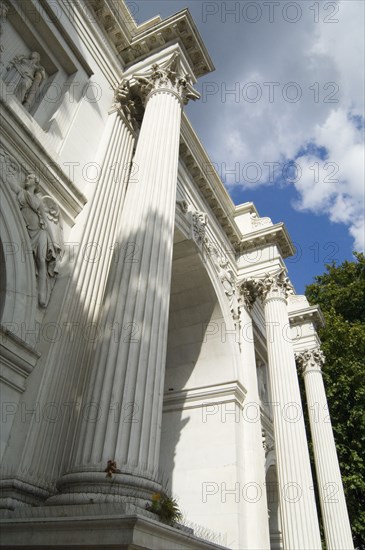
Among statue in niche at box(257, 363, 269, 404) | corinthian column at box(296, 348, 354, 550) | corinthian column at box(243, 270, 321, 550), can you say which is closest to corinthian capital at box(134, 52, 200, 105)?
corinthian column at box(243, 270, 321, 550)

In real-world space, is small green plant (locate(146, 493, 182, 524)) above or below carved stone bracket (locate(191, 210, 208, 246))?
below

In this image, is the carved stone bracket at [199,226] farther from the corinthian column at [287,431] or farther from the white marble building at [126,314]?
the corinthian column at [287,431]

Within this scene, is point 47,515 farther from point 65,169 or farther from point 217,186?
point 217,186

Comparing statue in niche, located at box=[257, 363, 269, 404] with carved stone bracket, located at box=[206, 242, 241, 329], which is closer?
carved stone bracket, located at box=[206, 242, 241, 329]

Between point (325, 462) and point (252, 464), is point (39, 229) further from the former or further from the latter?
point (325, 462)

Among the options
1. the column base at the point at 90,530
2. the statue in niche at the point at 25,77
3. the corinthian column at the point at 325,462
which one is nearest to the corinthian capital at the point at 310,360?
the corinthian column at the point at 325,462

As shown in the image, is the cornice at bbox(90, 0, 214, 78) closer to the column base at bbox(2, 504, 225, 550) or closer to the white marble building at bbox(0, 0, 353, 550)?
the white marble building at bbox(0, 0, 353, 550)

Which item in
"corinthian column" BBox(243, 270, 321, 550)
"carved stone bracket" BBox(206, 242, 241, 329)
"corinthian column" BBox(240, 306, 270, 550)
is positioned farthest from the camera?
"carved stone bracket" BBox(206, 242, 241, 329)

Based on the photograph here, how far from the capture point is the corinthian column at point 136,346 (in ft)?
17.9

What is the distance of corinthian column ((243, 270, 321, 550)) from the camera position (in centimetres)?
1220

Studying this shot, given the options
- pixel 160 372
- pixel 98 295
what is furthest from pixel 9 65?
pixel 160 372

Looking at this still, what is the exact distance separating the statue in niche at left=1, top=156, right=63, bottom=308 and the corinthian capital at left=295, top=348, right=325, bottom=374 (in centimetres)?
1574

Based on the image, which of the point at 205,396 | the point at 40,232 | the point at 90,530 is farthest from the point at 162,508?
the point at 205,396

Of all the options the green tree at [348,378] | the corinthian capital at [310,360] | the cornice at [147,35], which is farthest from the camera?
the corinthian capital at [310,360]
